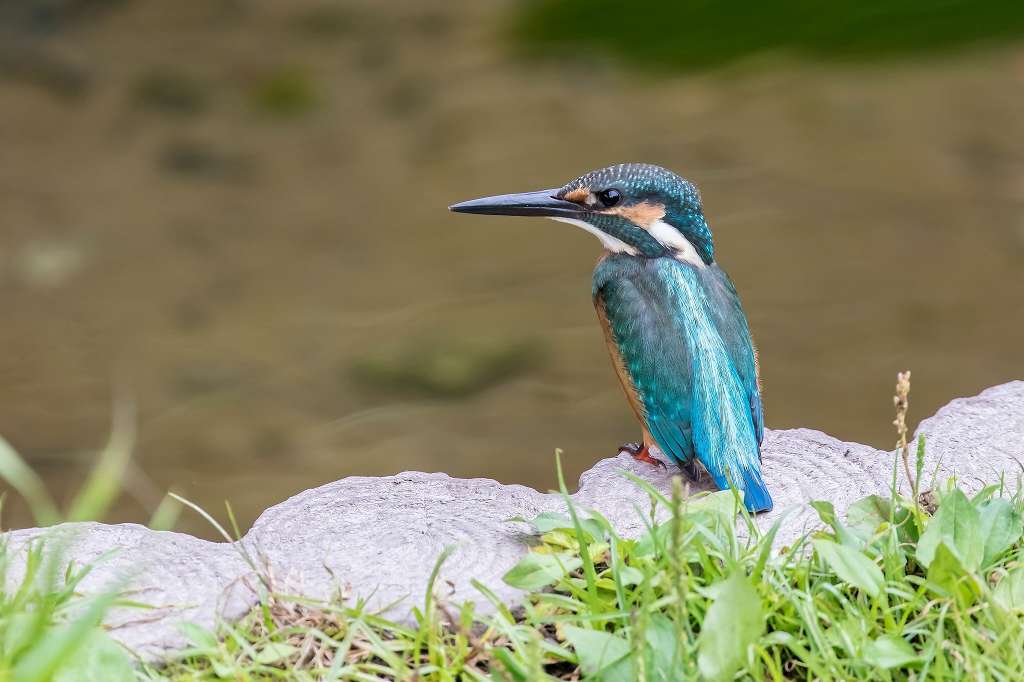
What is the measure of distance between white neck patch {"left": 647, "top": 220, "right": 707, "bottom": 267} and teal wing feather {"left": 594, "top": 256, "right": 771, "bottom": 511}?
1.7 inches

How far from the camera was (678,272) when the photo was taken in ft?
8.79

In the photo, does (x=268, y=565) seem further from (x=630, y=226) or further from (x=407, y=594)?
(x=630, y=226)

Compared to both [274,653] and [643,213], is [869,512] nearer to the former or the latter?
[643,213]

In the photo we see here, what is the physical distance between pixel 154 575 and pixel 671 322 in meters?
1.10

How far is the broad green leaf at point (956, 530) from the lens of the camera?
2.05 m

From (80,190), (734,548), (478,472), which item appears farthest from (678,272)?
(80,190)

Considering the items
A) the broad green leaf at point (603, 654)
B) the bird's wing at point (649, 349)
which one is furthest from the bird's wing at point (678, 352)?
the broad green leaf at point (603, 654)

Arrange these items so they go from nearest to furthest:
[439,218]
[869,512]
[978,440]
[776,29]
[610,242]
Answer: [869,512], [978,440], [610,242], [439,218], [776,29]

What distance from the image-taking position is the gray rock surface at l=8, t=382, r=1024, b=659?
2084mm

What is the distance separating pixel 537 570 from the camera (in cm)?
204

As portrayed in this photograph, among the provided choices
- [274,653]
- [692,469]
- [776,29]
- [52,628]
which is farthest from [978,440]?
[776,29]

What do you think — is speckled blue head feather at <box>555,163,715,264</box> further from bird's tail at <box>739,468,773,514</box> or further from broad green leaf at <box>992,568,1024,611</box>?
broad green leaf at <box>992,568,1024,611</box>

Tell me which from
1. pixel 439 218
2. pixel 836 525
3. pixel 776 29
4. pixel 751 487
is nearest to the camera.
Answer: pixel 836 525

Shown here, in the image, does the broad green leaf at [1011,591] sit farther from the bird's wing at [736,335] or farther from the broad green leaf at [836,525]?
the bird's wing at [736,335]
